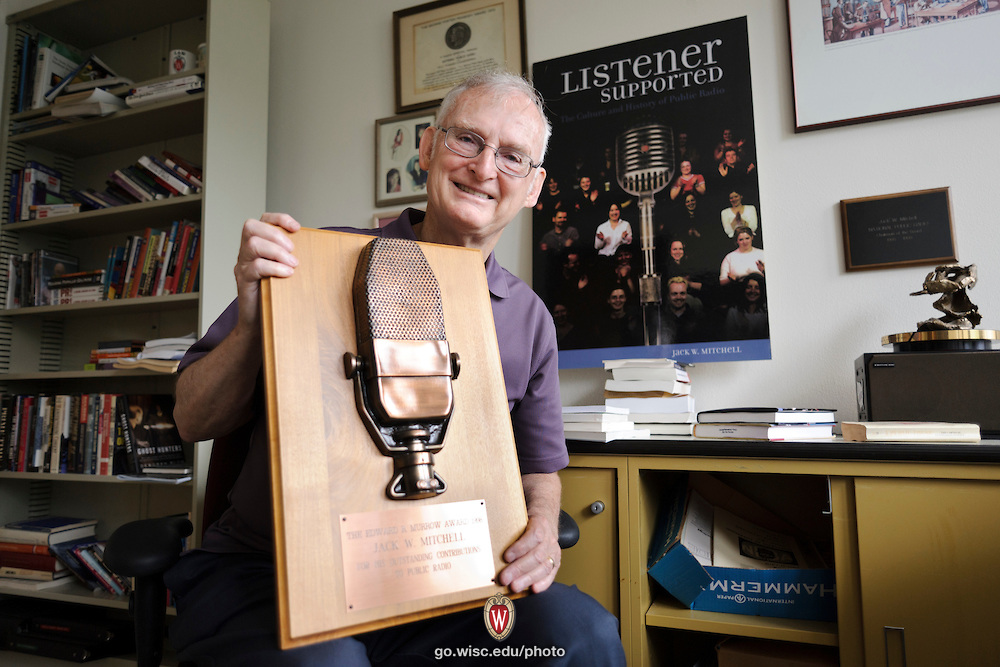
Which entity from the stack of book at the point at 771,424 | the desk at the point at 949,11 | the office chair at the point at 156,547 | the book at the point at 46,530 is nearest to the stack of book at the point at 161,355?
the book at the point at 46,530

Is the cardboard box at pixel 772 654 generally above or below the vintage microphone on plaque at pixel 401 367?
below

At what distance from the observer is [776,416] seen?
133 centimetres

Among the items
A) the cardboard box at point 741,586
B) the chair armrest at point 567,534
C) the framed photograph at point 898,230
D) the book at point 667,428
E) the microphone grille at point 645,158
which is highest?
the microphone grille at point 645,158

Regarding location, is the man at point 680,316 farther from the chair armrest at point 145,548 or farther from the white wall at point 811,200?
the chair armrest at point 145,548

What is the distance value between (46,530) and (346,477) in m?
2.17

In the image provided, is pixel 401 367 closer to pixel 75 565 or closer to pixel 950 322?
pixel 950 322

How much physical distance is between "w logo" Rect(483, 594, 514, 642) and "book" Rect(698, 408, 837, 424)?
769 mm

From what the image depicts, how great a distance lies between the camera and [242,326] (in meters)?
0.86

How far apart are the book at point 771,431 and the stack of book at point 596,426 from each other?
185 millimetres

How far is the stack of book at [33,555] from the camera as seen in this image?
7.12 ft

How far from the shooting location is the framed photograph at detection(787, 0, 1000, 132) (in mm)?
1569

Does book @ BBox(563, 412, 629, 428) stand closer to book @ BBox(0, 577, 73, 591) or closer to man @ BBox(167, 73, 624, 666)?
man @ BBox(167, 73, 624, 666)

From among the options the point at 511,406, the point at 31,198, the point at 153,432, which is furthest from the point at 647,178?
the point at 31,198

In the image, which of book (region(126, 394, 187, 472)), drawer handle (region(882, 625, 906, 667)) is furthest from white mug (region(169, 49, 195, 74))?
drawer handle (region(882, 625, 906, 667))
